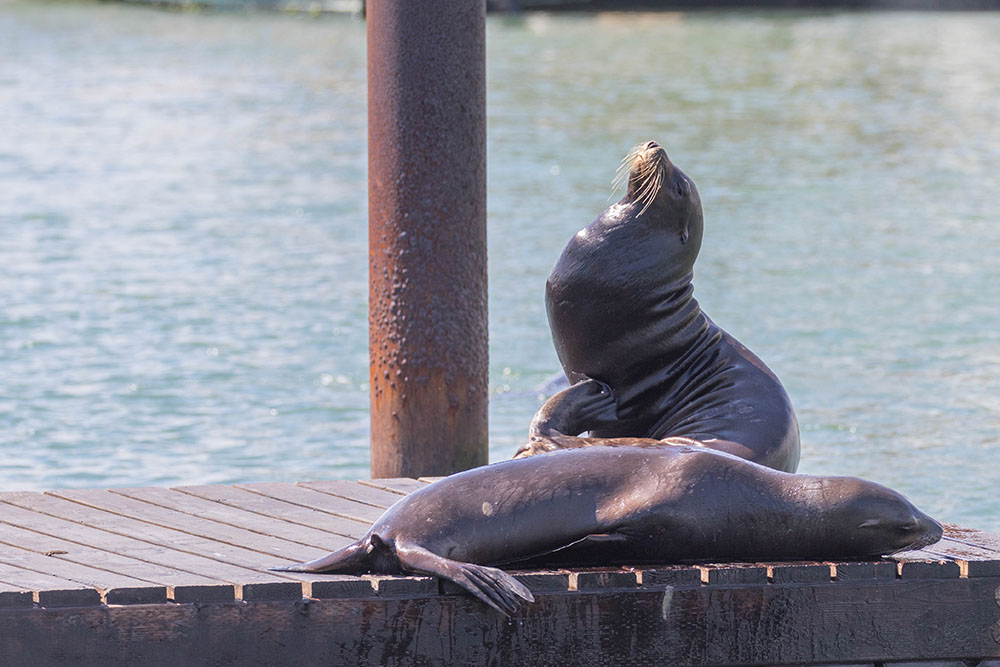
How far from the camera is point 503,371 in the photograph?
848 centimetres

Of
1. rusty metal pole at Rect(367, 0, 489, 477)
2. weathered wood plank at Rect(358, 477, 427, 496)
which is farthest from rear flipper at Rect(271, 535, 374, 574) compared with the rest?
rusty metal pole at Rect(367, 0, 489, 477)

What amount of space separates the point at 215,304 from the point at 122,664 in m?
6.83

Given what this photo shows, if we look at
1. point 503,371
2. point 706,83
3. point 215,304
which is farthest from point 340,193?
point 706,83

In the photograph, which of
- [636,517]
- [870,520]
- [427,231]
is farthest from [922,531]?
[427,231]

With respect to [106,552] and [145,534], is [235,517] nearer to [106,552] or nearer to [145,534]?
[145,534]

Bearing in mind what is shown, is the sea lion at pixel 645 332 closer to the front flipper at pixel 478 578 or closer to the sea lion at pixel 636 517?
the sea lion at pixel 636 517

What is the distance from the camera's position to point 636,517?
351 centimetres

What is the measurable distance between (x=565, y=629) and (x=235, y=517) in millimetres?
1028

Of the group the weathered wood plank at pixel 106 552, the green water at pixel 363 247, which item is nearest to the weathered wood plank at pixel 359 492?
the weathered wood plank at pixel 106 552

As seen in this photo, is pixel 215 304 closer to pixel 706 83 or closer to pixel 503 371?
pixel 503 371

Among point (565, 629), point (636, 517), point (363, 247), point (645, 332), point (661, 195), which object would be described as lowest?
point (363, 247)

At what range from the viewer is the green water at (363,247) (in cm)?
764

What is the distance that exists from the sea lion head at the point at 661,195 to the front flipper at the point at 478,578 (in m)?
1.19

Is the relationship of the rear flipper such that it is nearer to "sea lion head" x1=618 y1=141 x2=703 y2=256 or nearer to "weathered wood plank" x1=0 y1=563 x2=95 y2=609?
"weathered wood plank" x1=0 y1=563 x2=95 y2=609
